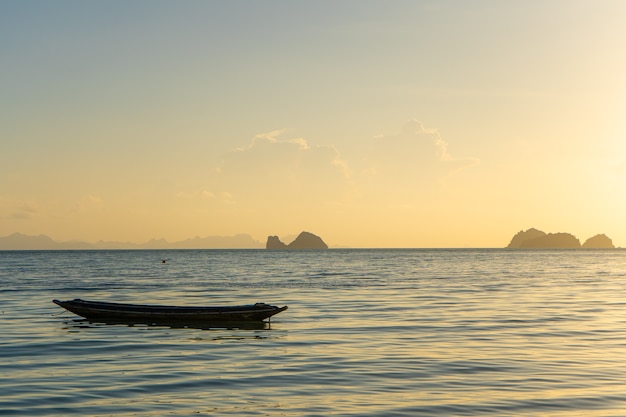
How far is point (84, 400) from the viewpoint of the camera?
2317 centimetres

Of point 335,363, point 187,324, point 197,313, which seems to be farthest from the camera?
point 197,313

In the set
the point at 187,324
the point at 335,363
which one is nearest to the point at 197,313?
the point at 187,324

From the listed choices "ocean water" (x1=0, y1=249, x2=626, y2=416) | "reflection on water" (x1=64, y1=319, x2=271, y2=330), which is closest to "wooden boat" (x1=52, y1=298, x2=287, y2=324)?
"reflection on water" (x1=64, y1=319, x2=271, y2=330)

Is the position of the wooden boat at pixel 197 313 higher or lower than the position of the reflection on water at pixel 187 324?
higher

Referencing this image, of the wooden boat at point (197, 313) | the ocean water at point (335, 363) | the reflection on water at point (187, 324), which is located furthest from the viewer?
the wooden boat at point (197, 313)

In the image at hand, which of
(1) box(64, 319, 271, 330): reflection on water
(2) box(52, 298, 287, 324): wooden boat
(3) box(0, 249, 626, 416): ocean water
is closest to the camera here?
(3) box(0, 249, 626, 416): ocean water

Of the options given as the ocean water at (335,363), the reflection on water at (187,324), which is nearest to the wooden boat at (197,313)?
the reflection on water at (187,324)

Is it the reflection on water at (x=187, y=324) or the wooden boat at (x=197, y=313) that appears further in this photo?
the wooden boat at (x=197, y=313)

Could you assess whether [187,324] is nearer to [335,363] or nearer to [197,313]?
[197,313]

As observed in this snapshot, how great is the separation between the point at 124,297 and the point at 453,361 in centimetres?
4856

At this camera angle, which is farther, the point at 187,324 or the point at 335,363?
the point at 187,324

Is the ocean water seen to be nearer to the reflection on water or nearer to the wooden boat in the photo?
the reflection on water

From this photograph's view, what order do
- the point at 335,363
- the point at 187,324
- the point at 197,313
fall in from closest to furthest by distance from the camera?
the point at 335,363
the point at 187,324
the point at 197,313

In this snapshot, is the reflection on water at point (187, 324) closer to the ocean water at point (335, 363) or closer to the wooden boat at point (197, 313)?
the wooden boat at point (197, 313)
